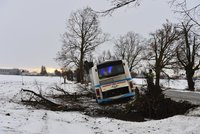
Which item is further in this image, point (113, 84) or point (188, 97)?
point (188, 97)

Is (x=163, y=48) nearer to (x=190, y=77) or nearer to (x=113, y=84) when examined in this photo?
(x=190, y=77)

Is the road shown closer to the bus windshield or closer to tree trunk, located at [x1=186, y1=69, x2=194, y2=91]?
the bus windshield

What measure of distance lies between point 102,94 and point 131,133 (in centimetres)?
886

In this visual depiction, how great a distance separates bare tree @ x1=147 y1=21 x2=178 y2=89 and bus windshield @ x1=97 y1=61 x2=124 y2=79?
2505 centimetres

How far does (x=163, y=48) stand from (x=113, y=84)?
28.1 metres

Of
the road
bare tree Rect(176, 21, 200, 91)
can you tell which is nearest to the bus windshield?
the road

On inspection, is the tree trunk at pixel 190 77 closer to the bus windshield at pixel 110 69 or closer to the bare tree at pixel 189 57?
the bare tree at pixel 189 57

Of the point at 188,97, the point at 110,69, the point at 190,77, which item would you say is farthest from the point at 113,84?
the point at 190,77

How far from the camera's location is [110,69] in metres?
17.9

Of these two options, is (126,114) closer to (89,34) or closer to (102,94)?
(102,94)

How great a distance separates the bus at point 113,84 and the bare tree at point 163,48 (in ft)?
82.8

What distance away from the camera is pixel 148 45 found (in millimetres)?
46188

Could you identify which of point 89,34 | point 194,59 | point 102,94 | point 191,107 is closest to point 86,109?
point 102,94

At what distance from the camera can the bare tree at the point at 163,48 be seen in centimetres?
4266
